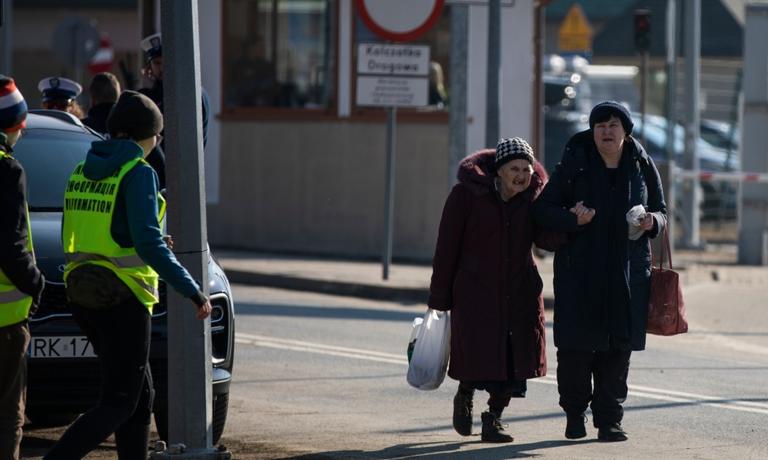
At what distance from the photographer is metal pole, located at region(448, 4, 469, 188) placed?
15977mm

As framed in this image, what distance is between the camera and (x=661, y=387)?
10234 millimetres

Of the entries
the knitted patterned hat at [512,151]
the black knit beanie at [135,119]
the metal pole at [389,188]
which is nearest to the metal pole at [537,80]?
the metal pole at [389,188]

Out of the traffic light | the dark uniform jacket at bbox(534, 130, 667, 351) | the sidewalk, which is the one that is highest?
the traffic light

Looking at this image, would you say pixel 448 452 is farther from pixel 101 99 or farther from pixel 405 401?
pixel 101 99

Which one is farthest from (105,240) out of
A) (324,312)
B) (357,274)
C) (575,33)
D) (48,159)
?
(575,33)

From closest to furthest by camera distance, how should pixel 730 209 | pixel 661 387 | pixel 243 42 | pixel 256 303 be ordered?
pixel 661 387 < pixel 256 303 < pixel 243 42 < pixel 730 209

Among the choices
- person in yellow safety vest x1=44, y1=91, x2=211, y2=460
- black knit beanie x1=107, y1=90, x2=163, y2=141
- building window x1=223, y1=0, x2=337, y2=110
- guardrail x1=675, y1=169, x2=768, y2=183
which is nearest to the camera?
person in yellow safety vest x1=44, y1=91, x2=211, y2=460

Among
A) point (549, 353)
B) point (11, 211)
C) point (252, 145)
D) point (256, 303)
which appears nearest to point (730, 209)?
point (252, 145)

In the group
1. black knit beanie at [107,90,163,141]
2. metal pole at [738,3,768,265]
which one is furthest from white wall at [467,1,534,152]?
black knit beanie at [107,90,163,141]

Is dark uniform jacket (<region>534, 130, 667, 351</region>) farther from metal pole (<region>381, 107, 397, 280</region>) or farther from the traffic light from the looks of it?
the traffic light

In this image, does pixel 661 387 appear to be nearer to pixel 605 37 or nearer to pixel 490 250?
pixel 490 250

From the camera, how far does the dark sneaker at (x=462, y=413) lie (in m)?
8.18

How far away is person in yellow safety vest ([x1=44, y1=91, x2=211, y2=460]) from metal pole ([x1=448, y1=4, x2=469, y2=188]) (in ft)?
31.4

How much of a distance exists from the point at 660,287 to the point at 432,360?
1.19 metres
